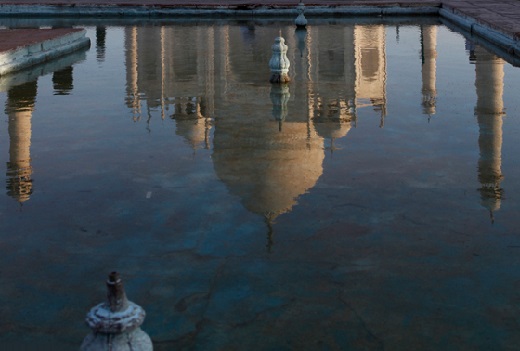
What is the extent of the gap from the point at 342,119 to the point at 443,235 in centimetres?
441

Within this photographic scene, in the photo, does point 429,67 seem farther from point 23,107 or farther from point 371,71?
point 23,107

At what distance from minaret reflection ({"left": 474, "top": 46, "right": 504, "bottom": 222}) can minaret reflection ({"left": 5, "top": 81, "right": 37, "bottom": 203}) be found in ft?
12.5

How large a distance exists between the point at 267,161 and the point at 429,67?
8.06 metres

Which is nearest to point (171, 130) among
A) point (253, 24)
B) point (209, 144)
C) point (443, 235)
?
point (209, 144)

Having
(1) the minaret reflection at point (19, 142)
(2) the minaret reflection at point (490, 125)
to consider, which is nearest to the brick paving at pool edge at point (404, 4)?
(2) the minaret reflection at point (490, 125)

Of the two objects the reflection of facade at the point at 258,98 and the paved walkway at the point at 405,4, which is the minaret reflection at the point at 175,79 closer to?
the reflection of facade at the point at 258,98

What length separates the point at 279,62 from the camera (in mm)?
12305

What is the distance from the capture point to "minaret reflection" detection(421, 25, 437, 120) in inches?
436

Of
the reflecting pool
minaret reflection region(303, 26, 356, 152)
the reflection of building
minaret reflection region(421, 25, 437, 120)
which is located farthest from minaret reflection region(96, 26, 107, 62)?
minaret reflection region(421, 25, 437, 120)

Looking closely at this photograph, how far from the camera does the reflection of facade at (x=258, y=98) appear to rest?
7.31 meters

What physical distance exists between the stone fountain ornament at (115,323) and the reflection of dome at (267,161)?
283 centimetres

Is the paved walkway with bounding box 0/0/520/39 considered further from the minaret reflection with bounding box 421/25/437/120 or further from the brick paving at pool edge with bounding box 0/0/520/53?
Result: the minaret reflection with bounding box 421/25/437/120

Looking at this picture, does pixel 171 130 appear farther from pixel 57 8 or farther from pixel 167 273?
pixel 57 8

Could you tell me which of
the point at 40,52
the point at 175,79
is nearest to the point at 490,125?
the point at 175,79
